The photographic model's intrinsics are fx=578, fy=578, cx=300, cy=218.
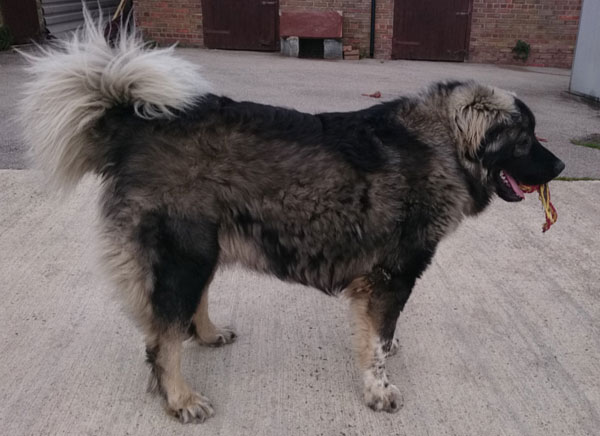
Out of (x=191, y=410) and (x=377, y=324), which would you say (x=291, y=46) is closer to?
(x=377, y=324)

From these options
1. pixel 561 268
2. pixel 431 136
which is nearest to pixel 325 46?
pixel 561 268

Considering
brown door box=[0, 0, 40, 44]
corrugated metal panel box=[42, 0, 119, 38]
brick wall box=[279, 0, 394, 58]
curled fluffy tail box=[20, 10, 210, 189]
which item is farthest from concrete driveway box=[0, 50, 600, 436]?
corrugated metal panel box=[42, 0, 119, 38]

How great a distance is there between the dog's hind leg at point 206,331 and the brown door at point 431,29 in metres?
10.7

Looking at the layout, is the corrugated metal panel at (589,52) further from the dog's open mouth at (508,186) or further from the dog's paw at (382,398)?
the dog's paw at (382,398)

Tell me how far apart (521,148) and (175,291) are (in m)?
1.71

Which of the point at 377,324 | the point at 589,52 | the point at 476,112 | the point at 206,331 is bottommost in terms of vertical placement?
the point at 206,331

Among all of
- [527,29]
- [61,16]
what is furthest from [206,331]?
[61,16]

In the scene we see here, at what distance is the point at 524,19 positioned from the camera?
12352 mm

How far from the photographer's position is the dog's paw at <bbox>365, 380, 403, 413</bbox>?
271cm

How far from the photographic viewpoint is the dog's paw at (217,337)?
308 centimetres

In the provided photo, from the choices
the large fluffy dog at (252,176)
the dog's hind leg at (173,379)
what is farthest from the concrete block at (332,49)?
the dog's hind leg at (173,379)

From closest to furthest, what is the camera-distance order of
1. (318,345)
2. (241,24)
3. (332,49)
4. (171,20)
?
(318,345) → (332,49) → (241,24) → (171,20)

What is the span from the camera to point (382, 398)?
8.88ft

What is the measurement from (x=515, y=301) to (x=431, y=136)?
4.75 ft
